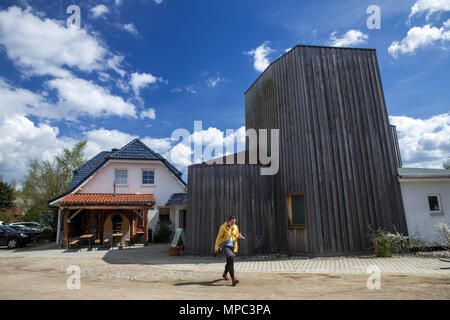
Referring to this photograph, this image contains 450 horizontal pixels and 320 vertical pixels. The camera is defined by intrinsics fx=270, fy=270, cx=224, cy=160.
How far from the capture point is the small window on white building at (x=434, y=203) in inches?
416

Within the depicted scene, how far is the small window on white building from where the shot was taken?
1057cm

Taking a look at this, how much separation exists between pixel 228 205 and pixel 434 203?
813 centimetres

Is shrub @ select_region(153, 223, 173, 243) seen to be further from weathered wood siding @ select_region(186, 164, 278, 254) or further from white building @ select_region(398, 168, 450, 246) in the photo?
white building @ select_region(398, 168, 450, 246)

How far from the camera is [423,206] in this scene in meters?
10.4

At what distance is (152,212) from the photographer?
1823cm

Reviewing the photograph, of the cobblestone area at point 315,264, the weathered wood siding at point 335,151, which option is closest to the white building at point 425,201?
the weathered wood siding at point 335,151

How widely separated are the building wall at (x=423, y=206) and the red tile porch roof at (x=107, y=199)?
12682 mm

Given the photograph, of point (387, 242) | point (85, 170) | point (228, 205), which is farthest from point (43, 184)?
point (387, 242)

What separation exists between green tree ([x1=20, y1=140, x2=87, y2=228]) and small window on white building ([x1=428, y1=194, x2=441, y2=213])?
29.0m

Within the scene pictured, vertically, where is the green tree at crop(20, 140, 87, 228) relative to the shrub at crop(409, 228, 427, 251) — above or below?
above

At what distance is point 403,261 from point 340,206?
243 centimetres

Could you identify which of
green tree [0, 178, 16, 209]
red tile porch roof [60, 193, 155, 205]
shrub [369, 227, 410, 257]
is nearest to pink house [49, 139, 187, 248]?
red tile porch roof [60, 193, 155, 205]

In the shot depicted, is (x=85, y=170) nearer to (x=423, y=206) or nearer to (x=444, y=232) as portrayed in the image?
(x=423, y=206)
